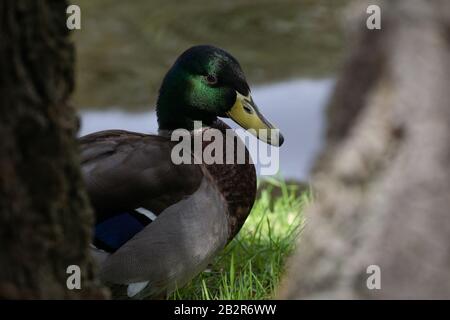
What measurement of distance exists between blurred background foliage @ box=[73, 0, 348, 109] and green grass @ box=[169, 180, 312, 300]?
4177mm

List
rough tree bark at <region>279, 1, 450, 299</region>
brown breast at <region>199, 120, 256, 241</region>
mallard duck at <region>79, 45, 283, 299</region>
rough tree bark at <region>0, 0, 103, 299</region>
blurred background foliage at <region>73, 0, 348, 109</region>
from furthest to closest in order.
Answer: blurred background foliage at <region>73, 0, 348, 109</region> → brown breast at <region>199, 120, 256, 241</region> → mallard duck at <region>79, 45, 283, 299</region> → rough tree bark at <region>0, 0, 103, 299</region> → rough tree bark at <region>279, 1, 450, 299</region>

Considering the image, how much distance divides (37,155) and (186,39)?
7.05 m

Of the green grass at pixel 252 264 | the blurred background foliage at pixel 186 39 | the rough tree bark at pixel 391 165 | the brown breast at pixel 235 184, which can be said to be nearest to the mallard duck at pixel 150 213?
the brown breast at pixel 235 184

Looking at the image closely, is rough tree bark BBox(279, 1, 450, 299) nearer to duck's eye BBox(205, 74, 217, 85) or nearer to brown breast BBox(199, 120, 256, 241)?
brown breast BBox(199, 120, 256, 241)

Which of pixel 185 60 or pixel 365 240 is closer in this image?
pixel 365 240

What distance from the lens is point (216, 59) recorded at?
3814mm

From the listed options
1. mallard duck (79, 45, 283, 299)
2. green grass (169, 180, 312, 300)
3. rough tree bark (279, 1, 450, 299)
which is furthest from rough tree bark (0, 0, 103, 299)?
green grass (169, 180, 312, 300)

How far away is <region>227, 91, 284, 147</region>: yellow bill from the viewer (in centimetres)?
381

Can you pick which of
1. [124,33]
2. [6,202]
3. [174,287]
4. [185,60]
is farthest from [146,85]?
[6,202]

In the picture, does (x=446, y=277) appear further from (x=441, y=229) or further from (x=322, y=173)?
(x=322, y=173)

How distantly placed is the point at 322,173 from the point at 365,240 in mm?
181

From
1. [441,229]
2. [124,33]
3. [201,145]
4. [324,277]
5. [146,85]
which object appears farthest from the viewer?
[124,33]

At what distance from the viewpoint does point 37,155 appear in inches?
84.2

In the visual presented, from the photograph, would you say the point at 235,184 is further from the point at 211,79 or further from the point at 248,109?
the point at 211,79
